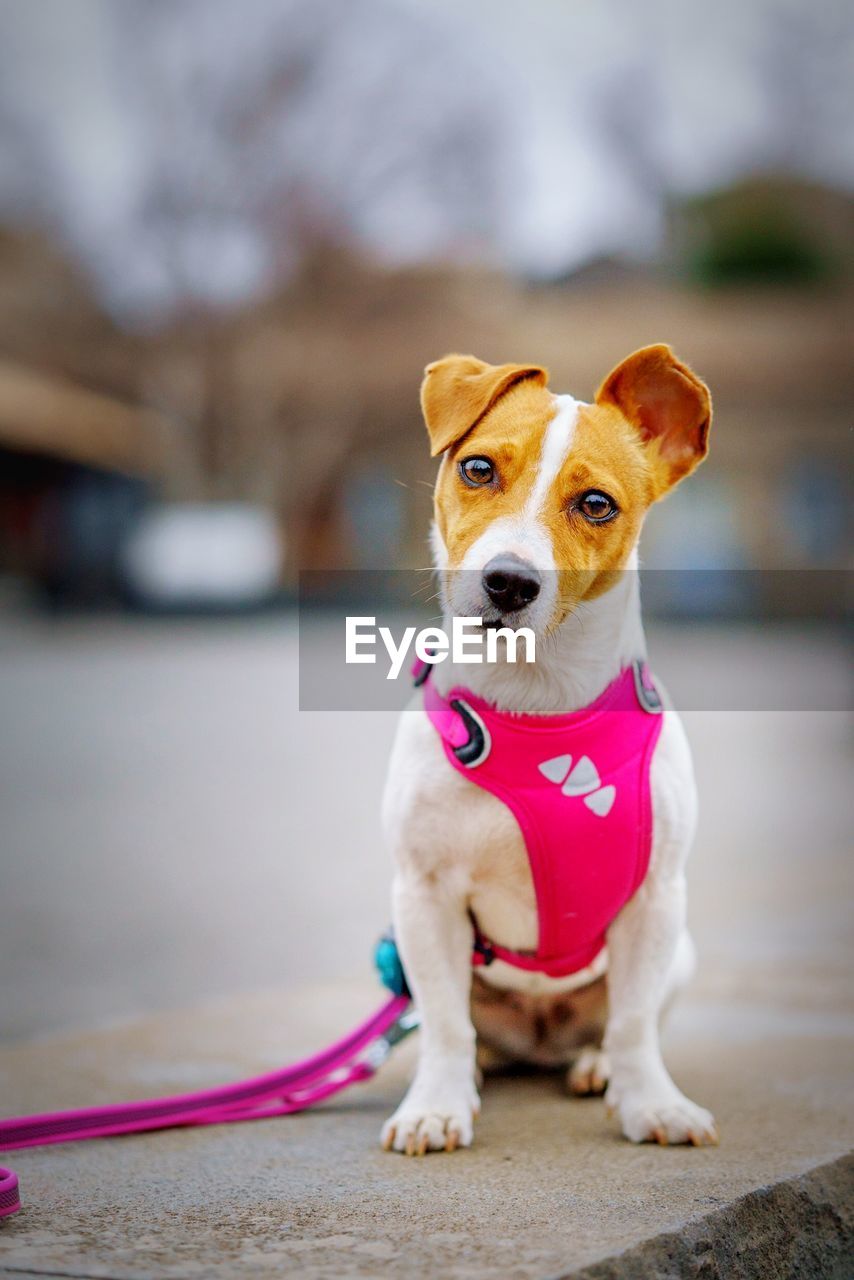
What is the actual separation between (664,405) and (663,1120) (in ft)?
4.18

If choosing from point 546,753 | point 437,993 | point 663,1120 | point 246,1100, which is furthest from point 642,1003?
point 246,1100

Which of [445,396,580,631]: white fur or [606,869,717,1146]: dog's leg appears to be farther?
[606,869,717,1146]: dog's leg

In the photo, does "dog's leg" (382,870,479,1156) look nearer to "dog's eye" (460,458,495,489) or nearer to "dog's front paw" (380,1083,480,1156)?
"dog's front paw" (380,1083,480,1156)

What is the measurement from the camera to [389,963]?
2.92 meters

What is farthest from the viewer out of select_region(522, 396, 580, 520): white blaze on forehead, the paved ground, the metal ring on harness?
the metal ring on harness

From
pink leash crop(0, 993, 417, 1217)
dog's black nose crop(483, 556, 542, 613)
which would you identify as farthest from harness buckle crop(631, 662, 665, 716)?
pink leash crop(0, 993, 417, 1217)

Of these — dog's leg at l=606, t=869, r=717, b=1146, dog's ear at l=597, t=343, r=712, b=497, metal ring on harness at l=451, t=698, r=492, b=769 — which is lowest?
dog's leg at l=606, t=869, r=717, b=1146

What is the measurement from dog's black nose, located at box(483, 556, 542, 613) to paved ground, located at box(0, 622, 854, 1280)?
3.05 feet

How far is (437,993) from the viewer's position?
2674mm

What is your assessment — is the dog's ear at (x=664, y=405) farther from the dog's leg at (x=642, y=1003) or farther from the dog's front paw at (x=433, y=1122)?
the dog's front paw at (x=433, y=1122)

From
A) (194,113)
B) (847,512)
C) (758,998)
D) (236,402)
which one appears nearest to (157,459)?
(236,402)

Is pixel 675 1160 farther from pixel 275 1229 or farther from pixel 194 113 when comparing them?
pixel 194 113

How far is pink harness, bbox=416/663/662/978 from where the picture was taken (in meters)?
2.56

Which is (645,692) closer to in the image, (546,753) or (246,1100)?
(546,753)
